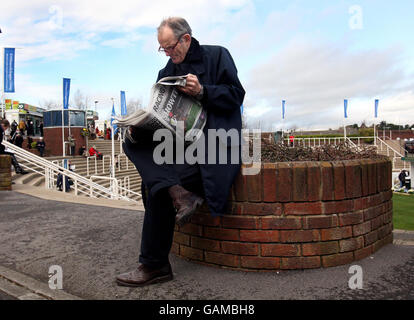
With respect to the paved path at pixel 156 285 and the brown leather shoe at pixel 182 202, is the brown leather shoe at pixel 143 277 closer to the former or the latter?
the paved path at pixel 156 285

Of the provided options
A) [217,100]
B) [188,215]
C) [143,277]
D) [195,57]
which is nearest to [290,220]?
[188,215]

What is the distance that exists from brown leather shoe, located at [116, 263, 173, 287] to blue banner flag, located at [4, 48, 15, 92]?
21.0m

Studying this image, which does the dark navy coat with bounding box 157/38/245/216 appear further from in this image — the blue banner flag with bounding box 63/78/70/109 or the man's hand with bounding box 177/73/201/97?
the blue banner flag with bounding box 63/78/70/109

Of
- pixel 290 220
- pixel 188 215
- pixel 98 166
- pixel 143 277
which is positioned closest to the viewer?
pixel 188 215

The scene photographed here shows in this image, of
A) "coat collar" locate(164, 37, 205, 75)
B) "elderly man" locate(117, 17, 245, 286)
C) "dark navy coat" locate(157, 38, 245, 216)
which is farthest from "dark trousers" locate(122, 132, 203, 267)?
"coat collar" locate(164, 37, 205, 75)

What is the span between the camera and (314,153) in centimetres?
342

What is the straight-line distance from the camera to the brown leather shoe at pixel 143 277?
2439 mm

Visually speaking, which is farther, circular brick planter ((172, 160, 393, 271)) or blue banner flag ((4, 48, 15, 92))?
blue banner flag ((4, 48, 15, 92))

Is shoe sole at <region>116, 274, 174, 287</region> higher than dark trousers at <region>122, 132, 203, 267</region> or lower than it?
lower

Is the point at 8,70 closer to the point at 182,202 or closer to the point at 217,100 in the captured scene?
the point at 217,100

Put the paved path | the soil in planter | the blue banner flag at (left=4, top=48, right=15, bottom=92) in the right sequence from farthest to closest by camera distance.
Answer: the blue banner flag at (left=4, top=48, right=15, bottom=92) → the soil in planter → the paved path

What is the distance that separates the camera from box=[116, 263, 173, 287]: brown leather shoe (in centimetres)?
244

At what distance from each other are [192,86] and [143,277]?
4.41 feet

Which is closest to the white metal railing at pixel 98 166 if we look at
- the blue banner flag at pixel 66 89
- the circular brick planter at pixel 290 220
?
the blue banner flag at pixel 66 89
